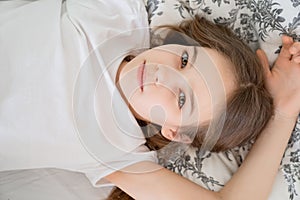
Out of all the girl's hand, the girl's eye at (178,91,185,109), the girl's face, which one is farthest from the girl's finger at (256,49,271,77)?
the girl's eye at (178,91,185,109)

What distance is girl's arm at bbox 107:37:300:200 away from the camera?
897mm

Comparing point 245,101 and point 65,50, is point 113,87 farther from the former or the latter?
point 245,101

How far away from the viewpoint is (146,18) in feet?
3.28

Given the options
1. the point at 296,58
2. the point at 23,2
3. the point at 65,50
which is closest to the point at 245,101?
the point at 296,58

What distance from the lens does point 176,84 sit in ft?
2.84

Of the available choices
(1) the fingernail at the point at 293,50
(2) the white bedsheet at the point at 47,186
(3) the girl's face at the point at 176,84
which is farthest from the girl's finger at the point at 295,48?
(2) the white bedsheet at the point at 47,186

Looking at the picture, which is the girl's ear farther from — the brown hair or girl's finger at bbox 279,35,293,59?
girl's finger at bbox 279,35,293,59

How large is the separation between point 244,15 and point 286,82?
17 centimetres

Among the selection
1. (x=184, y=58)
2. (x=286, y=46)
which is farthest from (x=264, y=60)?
(x=184, y=58)

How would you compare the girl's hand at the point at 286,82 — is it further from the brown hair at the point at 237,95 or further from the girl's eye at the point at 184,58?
the girl's eye at the point at 184,58

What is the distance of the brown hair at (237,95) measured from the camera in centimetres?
91

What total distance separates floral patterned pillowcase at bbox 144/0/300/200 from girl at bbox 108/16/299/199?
0.09 feet

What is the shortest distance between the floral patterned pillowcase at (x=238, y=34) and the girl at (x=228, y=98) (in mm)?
26

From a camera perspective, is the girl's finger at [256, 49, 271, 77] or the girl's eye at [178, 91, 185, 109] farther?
the girl's finger at [256, 49, 271, 77]
